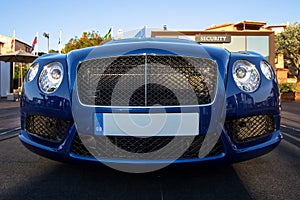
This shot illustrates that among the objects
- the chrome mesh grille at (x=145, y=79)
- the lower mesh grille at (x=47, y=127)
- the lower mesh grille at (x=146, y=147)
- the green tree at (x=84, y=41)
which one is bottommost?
the lower mesh grille at (x=146, y=147)

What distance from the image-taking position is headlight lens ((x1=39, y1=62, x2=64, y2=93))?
6.57 feet

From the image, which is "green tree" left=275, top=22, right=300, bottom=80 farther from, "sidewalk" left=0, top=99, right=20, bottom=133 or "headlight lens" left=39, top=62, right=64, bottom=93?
"headlight lens" left=39, top=62, right=64, bottom=93

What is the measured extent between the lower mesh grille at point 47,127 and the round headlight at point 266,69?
1411 millimetres

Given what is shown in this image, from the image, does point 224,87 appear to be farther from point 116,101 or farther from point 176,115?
point 116,101

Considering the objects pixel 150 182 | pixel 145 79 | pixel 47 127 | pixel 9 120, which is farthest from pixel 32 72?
pixel 9 120

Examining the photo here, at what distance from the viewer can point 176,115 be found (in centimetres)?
180

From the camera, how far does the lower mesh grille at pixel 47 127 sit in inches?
76.1

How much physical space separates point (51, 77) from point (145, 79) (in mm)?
672

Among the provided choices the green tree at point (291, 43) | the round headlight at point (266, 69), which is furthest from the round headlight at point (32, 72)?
the green tree at point (291, 43)

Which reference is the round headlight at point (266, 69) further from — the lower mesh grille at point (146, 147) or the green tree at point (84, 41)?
the green tree at point (84, 41)

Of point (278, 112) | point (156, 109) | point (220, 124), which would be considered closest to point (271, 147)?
point (278, 112)

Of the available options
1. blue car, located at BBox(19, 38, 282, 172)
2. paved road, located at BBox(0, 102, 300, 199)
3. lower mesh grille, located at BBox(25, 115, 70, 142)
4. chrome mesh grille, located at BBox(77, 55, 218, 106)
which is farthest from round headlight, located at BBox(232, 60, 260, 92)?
lower mesh grille, located at BBox(25, 115, 70, 142)

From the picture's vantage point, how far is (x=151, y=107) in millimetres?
1808

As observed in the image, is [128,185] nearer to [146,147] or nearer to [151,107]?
[146,147]
